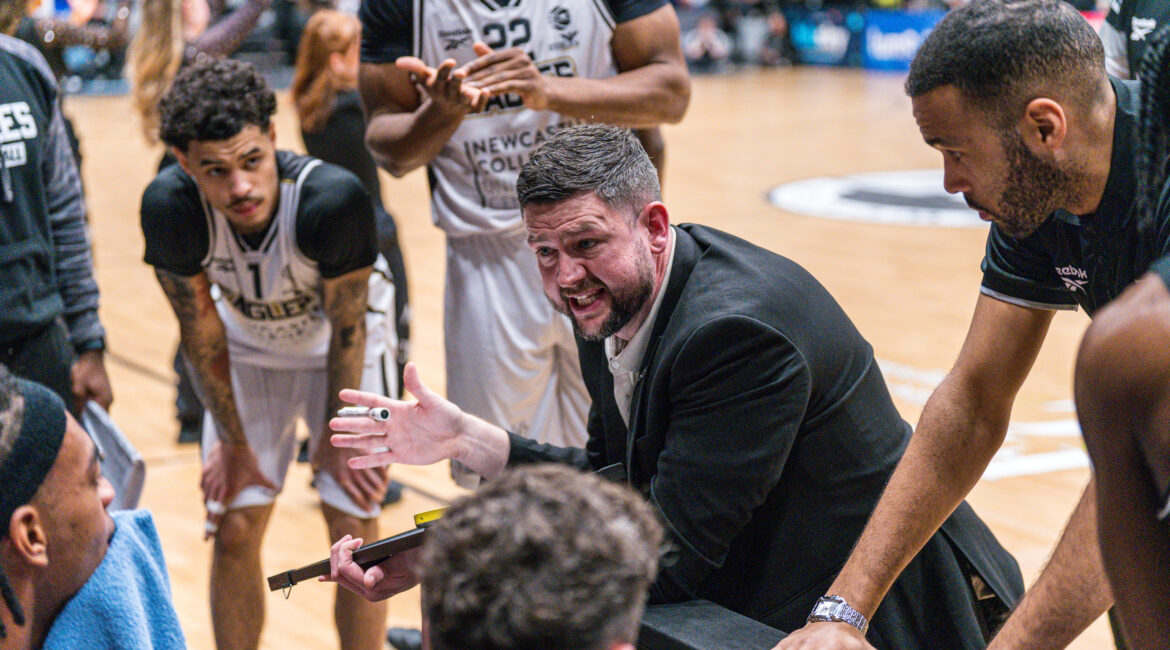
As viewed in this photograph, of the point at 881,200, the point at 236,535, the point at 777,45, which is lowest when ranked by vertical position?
the point at 777,45

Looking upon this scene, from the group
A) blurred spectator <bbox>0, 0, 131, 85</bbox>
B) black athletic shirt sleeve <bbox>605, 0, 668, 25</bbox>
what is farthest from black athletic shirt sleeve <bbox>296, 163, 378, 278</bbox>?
blurred spectator <bbox>0, 0, 131, 85</bbox>

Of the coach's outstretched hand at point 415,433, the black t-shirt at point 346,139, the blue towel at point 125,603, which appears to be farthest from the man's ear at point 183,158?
the black t-shirt at point 346,139

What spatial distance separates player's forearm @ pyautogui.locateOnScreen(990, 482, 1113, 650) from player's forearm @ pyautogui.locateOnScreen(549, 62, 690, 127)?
177 centimetres

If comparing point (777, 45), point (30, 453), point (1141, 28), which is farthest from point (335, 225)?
point (777, 45)

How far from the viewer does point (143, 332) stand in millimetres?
6996

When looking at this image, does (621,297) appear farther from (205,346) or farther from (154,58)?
(154,58)

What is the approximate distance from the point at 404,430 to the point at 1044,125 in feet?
3.98

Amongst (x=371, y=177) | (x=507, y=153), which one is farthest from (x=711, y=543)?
(x=371, y=177)

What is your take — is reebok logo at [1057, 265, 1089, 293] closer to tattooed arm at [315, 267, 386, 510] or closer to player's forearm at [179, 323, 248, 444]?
tattooed arm at [315, 267, 386, 510]

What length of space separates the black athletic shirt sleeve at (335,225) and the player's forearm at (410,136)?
169mm

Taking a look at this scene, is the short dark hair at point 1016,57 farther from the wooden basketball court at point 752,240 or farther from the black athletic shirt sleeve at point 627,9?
the wooden basketball court at point 752,240

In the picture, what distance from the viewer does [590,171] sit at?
2223 millimetres

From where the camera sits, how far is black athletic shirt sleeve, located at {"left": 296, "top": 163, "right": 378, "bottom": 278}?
125 inches

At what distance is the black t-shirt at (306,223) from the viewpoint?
10.4 feet
